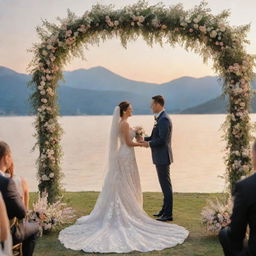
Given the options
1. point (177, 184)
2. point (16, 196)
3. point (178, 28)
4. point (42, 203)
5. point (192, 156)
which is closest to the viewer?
point (16, 196)

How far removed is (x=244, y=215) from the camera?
11.8 ft

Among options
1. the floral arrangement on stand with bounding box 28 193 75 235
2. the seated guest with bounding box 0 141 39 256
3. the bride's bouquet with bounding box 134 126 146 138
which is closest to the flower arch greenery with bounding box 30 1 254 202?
the floral arrangement on stand with bounding box 28 193 75 235

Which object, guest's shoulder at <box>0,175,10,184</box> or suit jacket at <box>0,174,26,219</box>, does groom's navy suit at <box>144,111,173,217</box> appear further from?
guest's shoulder at <box>0,175,10,184</box>

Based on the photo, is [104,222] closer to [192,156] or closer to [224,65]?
[224,65]

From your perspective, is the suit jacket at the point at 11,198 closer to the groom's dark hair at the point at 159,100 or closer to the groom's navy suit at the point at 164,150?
the groom's navy suit at the point at 164,150

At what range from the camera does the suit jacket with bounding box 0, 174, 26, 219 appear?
4422mm

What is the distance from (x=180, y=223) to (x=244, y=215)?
172 inches

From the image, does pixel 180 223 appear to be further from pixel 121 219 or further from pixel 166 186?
pixel 121 219

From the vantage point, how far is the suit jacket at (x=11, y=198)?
4422 mm

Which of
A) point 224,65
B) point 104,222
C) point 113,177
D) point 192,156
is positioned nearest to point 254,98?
point 224,65

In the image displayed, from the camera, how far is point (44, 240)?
6.96 m

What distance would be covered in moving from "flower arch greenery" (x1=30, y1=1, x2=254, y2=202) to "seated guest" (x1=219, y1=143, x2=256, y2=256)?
3474mm

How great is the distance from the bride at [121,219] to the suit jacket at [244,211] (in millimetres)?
2677

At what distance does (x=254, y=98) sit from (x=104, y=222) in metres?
3.20
